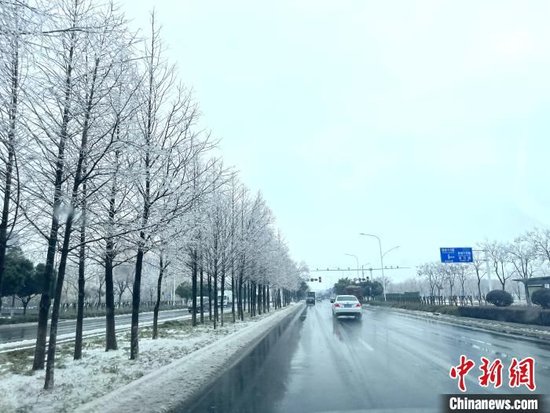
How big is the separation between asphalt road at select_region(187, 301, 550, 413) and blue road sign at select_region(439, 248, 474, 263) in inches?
978

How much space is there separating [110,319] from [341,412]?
924 centimetres

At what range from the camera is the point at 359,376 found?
9453 mm

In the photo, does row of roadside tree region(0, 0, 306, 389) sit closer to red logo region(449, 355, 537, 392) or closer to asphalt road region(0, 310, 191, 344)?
red logo region(449, 355, 537, 392)

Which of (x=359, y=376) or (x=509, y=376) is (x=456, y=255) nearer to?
(x=509, y=376)

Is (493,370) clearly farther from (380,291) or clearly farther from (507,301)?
(380,291)

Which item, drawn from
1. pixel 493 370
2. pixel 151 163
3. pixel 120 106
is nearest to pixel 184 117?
pixel 151 163

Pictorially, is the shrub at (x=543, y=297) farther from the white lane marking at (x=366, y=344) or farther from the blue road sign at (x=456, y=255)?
the white lane marking at (x=366, y=344)

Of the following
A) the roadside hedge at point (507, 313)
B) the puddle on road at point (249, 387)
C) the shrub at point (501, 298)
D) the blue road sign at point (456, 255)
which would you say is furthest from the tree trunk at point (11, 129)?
the blue road sign at point (456, 255)

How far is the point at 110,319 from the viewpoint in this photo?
13.4 metres

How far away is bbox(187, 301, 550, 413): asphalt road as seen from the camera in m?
7.21

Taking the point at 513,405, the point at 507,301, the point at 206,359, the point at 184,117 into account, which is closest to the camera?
the point at 513,405

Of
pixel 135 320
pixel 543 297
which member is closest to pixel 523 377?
pixel 135 320

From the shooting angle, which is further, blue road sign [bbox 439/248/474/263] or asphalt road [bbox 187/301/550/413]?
blue road sign [bbox 439/248/474/263]

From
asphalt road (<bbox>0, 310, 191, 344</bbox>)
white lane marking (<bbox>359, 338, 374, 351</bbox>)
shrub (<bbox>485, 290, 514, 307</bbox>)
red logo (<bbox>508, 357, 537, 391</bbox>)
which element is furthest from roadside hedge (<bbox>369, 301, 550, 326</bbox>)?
asphalt road (<bbox>0, 310, 191, 344</bbox>)
